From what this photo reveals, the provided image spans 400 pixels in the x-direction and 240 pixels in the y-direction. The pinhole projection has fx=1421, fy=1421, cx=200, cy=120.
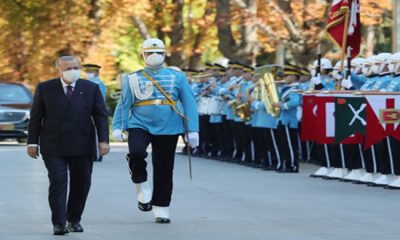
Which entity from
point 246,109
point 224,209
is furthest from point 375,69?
point 246,109

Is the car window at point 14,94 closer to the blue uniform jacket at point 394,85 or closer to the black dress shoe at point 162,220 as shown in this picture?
the blue uniform jacket at point 394,85

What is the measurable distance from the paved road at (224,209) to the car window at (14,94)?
40.2 feet

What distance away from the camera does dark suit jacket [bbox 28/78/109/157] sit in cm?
1313

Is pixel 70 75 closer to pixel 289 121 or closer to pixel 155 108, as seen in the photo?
pixel 155 108

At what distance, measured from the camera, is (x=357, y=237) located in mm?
12891

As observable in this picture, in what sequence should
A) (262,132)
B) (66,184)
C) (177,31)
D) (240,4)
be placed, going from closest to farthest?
(66,184), (262,132), (240,4), (177,31)

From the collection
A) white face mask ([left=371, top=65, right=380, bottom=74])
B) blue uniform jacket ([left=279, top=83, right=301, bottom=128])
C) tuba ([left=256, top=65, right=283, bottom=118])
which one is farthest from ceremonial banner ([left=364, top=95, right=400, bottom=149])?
tuba ([left=256, top=65, right=283, bottom=118])

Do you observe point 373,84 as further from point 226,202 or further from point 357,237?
point 357,237

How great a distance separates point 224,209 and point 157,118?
6.88 ft

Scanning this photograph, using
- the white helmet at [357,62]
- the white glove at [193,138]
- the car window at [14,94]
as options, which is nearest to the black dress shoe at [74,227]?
the white glove at [193,138]

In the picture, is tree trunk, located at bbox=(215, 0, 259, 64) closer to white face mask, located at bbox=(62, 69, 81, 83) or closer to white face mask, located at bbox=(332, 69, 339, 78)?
white face mask, located at bbox=(332, 69, 339, 78)

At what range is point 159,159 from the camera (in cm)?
1427

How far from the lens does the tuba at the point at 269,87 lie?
23.6 meters

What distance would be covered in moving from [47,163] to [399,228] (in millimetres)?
3449
